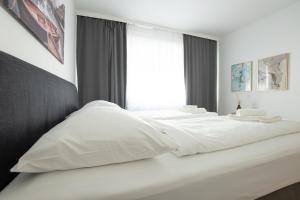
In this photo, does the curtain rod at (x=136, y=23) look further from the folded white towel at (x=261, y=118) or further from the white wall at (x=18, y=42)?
the folded white towel at (x=261, y=118)

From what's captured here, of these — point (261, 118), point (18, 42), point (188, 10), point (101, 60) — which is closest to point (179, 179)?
point (18, 42)

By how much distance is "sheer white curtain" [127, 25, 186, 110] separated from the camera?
338 cm

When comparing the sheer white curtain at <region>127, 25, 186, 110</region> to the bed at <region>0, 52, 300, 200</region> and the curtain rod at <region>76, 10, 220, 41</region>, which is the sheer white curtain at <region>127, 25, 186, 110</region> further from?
the bed at <region>0, 52, 300, 200</region>

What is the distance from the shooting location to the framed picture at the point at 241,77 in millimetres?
3346

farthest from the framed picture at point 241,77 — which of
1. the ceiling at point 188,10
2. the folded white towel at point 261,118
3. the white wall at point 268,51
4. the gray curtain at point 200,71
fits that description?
the folded white towel at point 261,118

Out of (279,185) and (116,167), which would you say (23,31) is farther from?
(279,185)

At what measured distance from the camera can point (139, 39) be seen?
11.3 ft

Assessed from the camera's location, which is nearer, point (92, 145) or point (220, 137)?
point (92, 145)

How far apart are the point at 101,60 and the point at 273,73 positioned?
3.28 metres

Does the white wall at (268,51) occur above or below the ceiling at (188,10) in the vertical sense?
below

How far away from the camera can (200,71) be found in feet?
13.2

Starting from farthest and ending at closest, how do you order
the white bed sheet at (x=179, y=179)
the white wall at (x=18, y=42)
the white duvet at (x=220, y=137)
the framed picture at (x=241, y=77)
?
the framed picture at (x=241, y=77) → the white duvet at (x=220, y=137) → the white wall at (x=18, y=42) → the white bed sheet at (x=179, y=179)

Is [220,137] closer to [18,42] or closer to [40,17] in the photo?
[18,42]

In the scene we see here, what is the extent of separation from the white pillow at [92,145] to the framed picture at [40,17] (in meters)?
0.61
